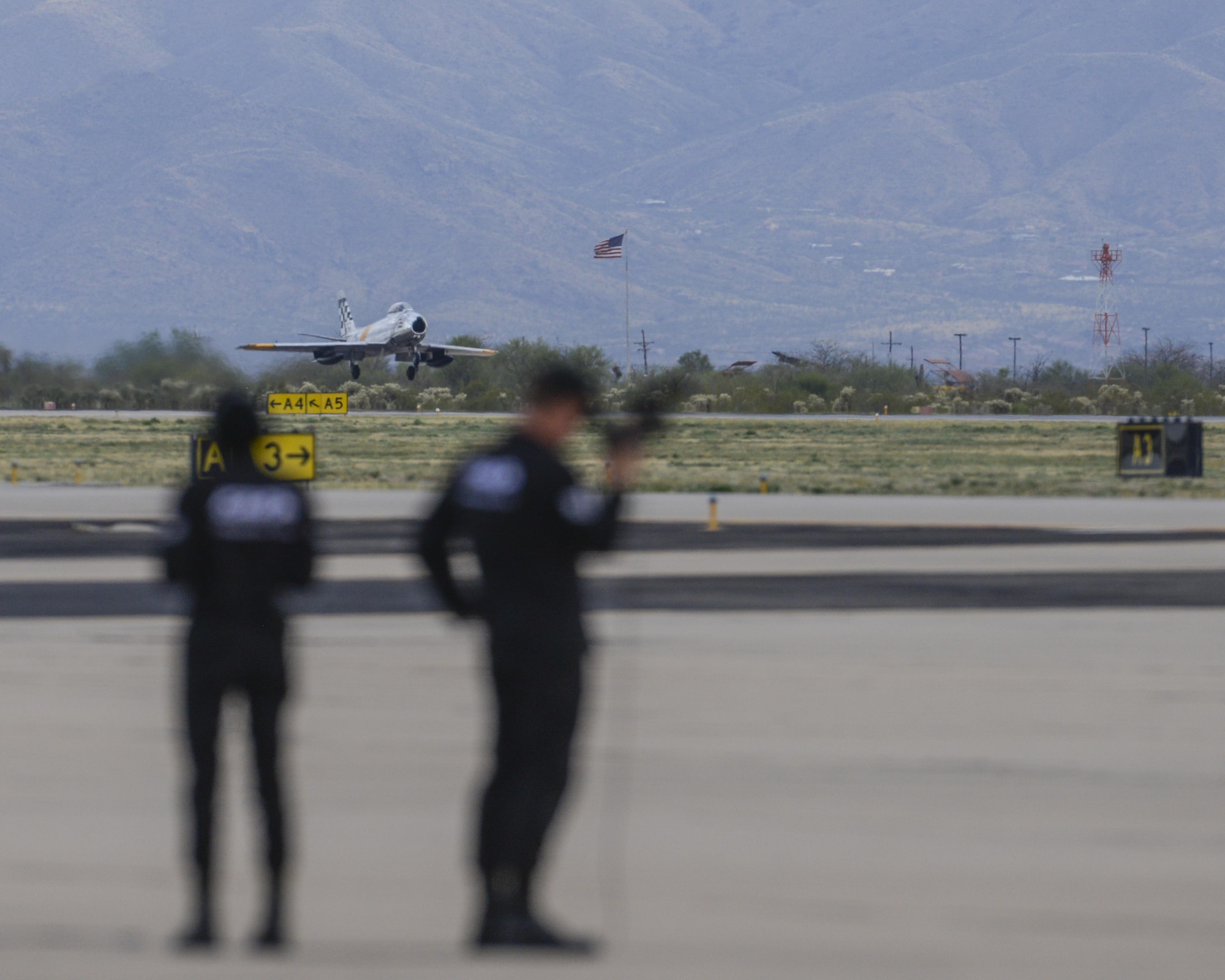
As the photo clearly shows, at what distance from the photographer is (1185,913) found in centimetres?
682

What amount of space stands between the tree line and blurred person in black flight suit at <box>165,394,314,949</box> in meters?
34.3

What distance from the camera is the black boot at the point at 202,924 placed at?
252 inches

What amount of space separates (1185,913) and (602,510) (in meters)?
2.72

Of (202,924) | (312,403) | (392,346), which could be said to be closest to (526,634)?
(202,924)

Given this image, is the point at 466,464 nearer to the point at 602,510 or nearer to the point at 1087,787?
the point at 602,510

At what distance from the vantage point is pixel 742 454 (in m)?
55.7

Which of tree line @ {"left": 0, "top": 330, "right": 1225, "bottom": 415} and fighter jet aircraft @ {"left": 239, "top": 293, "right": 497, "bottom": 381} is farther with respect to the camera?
fighter jet aircraft @ {"left": 239, "top": 293, "right": 497, "bottom": 381}

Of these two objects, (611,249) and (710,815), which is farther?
(611,249)

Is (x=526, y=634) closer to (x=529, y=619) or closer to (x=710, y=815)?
(x=529, y=619)

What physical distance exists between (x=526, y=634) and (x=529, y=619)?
0.06 m

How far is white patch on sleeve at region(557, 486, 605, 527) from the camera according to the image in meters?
6.30

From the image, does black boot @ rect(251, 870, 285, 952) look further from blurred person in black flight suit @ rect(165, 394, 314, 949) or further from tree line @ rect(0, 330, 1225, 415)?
tree line @ rect(0, 330, 1225, 415)

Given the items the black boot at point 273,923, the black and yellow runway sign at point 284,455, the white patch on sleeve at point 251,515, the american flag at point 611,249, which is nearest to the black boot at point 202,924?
the black boot at point 273,923

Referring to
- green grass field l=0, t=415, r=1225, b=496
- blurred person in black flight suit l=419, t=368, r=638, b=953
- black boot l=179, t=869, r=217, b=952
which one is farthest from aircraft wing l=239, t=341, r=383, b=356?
blurred person in black flight suit l=419, t=368, r=638, b=953
